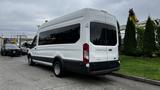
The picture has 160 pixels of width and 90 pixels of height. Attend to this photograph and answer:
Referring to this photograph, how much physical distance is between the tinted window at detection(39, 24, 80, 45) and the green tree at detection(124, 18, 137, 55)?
904 centimetres

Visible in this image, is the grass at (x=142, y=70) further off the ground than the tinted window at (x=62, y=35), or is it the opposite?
the tinted window at (x=62, y=35)

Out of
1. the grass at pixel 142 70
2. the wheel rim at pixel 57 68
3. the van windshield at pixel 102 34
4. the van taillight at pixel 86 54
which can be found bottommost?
the grass at pixel 142 70

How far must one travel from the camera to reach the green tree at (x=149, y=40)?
1554 cm

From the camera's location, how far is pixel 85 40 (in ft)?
22.4

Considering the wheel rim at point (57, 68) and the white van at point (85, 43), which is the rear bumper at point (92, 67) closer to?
the white van at point (85, 43)

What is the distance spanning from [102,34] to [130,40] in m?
9.99

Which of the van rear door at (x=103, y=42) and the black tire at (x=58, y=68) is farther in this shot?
the black tire at (x=58, y=68)

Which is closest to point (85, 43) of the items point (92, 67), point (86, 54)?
point (86, 54)

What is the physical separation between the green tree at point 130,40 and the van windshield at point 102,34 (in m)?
9.10

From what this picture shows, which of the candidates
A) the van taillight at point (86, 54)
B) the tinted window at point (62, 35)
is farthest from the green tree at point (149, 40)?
the van taillight at point (86, 54)

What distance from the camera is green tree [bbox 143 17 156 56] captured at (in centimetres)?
1554

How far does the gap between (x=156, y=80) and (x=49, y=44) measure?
5320 millimetres

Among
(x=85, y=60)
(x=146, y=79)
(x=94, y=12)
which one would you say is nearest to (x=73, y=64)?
(x=85, y=60)

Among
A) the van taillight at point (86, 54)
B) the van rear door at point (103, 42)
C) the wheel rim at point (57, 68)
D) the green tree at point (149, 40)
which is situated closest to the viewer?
the van taillight at point (86, 54)
